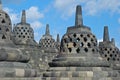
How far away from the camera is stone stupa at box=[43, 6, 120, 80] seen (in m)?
13.5

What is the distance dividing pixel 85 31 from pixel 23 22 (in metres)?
12.6

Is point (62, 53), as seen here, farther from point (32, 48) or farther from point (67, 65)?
point (32, 48)

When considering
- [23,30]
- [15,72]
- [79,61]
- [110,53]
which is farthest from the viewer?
[23,30]

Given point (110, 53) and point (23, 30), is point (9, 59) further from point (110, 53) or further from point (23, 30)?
point (23, 30)

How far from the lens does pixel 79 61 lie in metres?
13.9

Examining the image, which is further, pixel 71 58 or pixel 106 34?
pixel 106 34

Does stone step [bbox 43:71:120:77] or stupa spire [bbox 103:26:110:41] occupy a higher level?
stupa spire [bbox 103:26:110:41]

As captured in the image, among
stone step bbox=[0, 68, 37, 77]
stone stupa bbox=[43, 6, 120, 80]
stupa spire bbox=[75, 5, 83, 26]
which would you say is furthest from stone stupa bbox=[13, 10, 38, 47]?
stone step bbox=[0, 68, 37, 77]

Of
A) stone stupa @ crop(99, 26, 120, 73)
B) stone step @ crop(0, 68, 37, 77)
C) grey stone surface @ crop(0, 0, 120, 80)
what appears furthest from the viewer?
stone stupa @ crop(99, 26, 120, 73)

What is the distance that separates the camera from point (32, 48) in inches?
938

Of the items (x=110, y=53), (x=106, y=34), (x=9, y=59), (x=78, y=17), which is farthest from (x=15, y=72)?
(x=106, y=34)

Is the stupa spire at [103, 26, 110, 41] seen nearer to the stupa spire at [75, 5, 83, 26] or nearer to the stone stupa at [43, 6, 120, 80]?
the stupa spire at [75, 5, 83, 26]

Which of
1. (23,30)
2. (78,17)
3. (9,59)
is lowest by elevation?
(9,59)

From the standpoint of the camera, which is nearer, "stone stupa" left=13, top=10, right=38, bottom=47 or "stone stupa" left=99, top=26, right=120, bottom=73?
"stone stupa" left=99, top=26, right=120, bottom=73
